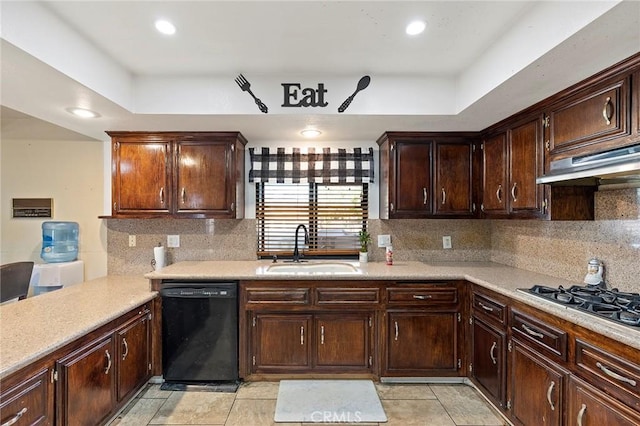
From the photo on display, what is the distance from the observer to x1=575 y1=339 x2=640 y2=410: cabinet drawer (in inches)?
51.8

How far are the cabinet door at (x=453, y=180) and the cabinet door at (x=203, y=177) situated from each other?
1.94 m

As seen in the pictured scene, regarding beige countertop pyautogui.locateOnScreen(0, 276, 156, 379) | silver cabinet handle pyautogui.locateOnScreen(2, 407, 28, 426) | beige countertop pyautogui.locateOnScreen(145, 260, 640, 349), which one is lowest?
silver cabinet handle pyautogui.locateOnScreen(2, 407, 28, 426)

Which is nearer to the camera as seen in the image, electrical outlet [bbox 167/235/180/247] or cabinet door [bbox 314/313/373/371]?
cabinet door [bbox 314/313/373/371]

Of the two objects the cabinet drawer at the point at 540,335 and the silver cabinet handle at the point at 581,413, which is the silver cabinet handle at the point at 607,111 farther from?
the silver cabinet handle at the point at 581,413

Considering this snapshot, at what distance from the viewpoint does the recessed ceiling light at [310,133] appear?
9.61 feet

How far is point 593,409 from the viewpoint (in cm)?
149

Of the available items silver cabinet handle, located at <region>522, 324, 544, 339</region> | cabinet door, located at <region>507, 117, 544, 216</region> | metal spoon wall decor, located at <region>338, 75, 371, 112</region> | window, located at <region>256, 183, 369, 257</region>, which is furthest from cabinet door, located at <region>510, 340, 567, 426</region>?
metal spoon wall decor, located at <region>338, 75, 371, 112</region>

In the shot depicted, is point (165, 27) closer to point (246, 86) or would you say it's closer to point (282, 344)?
point (246, 86)

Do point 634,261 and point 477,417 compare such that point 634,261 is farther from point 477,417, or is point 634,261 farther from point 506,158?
point 477,417

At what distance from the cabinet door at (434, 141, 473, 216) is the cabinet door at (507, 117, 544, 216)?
0.47m

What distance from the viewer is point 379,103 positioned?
245cm

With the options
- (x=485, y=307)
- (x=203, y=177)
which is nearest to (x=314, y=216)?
(x=203, y=177)

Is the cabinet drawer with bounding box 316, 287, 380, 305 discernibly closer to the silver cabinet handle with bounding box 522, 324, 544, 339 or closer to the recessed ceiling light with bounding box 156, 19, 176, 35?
the silver cabinet handle with bounding box 522, 324, 544, 339

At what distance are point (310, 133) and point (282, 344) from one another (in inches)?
74.0
